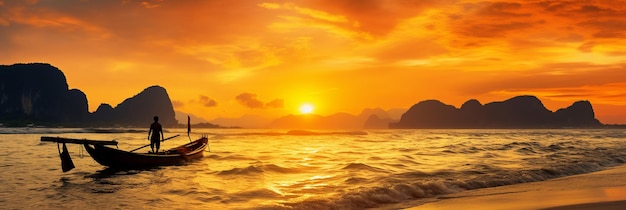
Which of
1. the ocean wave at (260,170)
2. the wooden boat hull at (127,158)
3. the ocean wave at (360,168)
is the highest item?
the wooden boat hull at (127,158)

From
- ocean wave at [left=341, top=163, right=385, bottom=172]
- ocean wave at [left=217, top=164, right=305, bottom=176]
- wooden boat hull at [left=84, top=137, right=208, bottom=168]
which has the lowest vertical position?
ocean wave at [left=217, top=164, right=305, bottom=176]

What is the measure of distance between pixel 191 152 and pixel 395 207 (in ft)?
70.7

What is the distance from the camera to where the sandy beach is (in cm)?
1208

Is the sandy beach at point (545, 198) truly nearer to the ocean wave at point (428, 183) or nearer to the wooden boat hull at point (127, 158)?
the ocean wave at point (428, 183)

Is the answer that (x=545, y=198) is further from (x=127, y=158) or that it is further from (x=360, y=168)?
(x=127, y=158)

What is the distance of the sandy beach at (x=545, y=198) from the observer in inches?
476

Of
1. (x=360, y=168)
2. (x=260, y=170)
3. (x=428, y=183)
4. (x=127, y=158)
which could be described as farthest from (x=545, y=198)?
(x=127, y=158)

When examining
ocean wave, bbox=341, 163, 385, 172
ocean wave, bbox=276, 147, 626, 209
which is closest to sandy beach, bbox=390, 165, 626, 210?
ocean wave, bbox=276, 147, 626, 209

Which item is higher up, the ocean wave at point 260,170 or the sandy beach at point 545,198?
the sandy beach at point 545,198

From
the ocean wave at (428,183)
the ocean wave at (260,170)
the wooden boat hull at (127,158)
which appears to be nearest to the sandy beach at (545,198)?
the ocean wave at (428,183)

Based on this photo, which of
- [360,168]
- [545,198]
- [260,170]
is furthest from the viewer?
[360,168]

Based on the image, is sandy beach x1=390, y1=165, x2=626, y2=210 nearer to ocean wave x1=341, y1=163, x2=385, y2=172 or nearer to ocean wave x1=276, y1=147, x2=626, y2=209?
ocean wave x1=276, y1=147, x2=626, y2=209

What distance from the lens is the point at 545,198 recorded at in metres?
13.8

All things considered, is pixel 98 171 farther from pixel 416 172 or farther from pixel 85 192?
pixel 416 172
